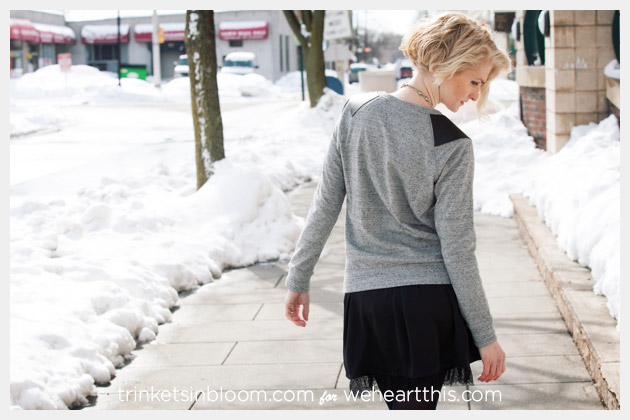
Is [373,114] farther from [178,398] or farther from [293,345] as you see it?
[293,345]

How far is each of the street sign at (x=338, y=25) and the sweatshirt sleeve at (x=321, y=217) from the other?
2153 cm

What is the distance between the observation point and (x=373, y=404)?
4.14m

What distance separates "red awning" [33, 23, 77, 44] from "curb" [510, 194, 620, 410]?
51.1 meters

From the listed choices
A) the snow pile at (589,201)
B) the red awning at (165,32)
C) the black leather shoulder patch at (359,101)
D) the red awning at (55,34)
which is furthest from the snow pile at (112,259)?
the red awning at (165,32)

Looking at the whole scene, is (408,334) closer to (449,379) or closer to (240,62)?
(449,379)

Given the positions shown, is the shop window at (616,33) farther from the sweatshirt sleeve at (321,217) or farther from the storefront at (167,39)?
the storefront at (167,39)

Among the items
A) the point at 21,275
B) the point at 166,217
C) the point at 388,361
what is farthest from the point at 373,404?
the point at 166,217

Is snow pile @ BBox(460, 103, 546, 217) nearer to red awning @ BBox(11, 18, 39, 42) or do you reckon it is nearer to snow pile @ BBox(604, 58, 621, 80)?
snow pile @ BBox(604, 58, 621, 80)

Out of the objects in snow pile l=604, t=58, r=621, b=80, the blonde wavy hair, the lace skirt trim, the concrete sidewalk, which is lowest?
the concrete sidewalk

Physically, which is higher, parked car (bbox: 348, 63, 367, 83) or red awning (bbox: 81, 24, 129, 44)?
red awning (bbox: 81, 24, 129, 44)

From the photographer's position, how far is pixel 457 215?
2.40m

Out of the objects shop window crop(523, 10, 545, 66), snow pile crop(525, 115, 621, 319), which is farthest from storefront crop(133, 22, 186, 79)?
snow pile crop(525, 115, 621, 319)

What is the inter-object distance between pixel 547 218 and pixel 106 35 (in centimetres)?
5511

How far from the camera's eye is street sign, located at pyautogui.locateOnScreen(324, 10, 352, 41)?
944 inches
